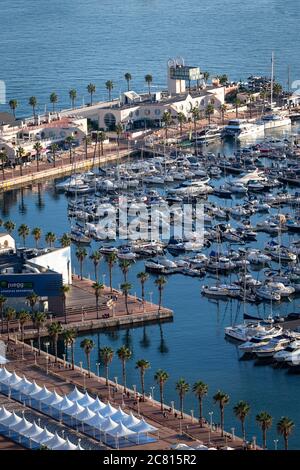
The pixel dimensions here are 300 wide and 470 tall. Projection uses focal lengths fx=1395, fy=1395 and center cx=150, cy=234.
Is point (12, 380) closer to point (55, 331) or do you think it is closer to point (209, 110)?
point (55, 331)

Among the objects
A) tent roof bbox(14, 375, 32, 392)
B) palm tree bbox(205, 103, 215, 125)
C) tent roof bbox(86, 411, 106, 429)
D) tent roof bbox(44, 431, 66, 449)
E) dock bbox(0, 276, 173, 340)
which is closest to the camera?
tent roof bbox(44, 431, 66, 449)

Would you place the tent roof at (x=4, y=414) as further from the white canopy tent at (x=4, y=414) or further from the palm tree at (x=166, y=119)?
the palm tree at (x=166, y=119)

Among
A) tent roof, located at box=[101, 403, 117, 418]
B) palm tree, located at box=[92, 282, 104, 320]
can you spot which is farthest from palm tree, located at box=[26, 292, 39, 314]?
tent roof, located at box=[101, 403, 117, 418]

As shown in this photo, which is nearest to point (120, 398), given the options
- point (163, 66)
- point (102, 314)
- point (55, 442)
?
point (55, 442)

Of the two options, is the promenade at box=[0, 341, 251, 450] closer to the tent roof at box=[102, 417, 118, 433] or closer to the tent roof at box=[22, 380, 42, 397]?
the tent roof at box=[102, 417, 118, 433]
